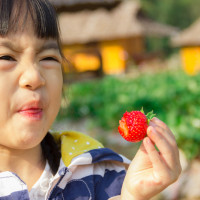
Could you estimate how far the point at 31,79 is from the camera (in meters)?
1.17

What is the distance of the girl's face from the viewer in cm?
117

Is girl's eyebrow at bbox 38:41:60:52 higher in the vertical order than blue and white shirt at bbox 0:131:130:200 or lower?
higher

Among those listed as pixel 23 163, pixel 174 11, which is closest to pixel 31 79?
pixel 23 163

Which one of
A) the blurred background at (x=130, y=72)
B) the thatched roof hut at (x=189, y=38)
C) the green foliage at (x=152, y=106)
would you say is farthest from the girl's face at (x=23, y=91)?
the thatched roof hut at (x=189, y=38)

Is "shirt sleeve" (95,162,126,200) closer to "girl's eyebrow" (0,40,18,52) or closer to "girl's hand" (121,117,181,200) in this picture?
"girl's hand" (121,117,181,200)

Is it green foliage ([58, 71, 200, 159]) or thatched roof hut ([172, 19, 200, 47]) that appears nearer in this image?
green foliage ([58, 71, 200, 159])

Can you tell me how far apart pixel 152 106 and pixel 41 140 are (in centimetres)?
377

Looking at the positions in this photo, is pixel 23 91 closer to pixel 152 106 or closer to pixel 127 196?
pixel 127 196

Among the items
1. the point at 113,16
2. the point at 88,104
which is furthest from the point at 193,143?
the point at 113,16

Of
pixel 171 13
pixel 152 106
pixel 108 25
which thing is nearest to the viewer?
pixel 152 106

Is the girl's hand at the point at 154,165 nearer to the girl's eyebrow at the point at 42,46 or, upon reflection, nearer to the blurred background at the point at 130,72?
the girl's eyebrow at the point at 42,46

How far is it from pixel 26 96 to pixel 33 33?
9.0 inches

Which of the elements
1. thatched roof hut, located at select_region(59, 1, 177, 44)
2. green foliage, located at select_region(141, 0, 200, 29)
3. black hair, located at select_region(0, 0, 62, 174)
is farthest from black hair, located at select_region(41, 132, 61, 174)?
green foliage, located at select_region(141, 0, 200, 29)

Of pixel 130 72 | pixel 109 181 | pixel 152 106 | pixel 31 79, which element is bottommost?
pixel 130 72
